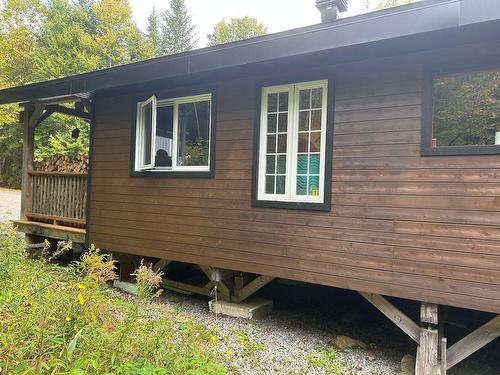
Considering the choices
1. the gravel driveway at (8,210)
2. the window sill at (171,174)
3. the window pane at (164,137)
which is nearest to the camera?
the window sill at (171,174)

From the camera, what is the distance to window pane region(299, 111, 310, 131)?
412 centimetres

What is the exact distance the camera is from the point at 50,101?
6.55 metres

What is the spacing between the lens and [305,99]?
4.16 metres

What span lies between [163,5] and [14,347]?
33335 mm

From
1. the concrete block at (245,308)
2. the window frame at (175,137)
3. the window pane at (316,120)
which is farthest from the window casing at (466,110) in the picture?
the concrete block at (245,308)

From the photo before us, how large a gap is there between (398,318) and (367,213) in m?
1.07

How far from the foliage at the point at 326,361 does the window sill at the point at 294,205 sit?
1466mm

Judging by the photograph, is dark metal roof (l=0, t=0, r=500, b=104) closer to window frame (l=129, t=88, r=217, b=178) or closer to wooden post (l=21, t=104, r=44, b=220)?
window frame (l=129, t=88, r=217, b=178)

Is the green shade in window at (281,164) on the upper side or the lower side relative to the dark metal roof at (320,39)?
lower

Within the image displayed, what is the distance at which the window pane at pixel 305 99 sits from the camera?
13.6 ft

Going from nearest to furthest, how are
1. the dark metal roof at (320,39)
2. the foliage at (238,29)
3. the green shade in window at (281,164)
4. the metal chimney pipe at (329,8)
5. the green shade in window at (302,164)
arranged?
1. the dark metal roof at (320,39)
2. the green shade in window at (302,164)
3. the green shade in window at (281,164)
4. the metal chimney pipe at (329,8)
5. the foliage at (238,29)

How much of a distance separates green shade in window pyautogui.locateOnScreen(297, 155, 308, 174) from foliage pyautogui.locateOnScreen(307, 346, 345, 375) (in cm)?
190

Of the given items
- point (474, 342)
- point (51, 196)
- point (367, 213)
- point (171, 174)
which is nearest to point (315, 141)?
point (367, 213)

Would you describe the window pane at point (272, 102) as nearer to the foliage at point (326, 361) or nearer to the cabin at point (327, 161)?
the cabin at point (327, 161)
